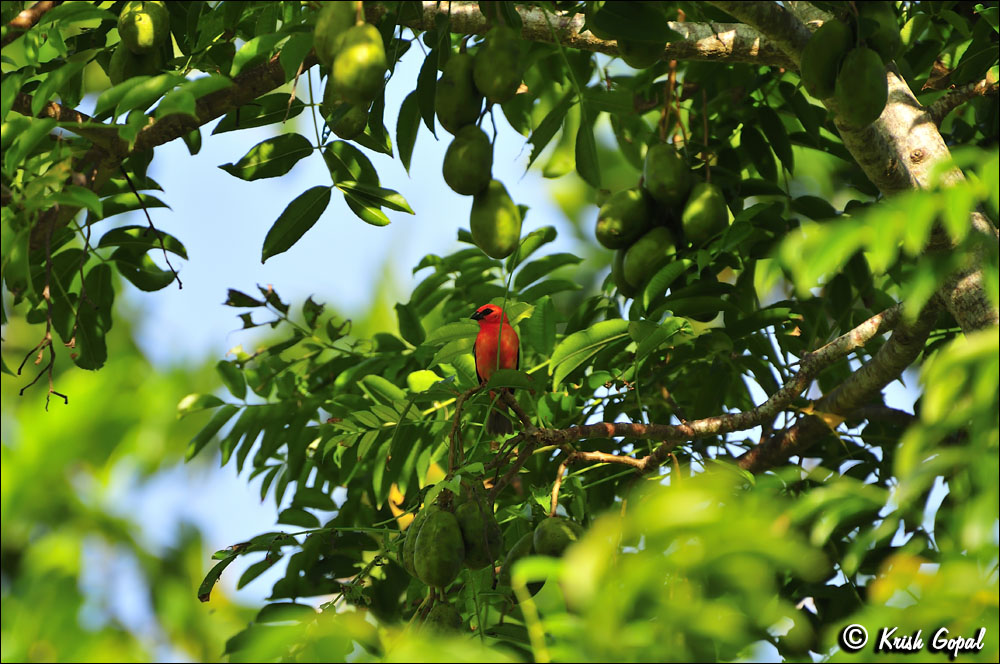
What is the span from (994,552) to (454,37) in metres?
2.14

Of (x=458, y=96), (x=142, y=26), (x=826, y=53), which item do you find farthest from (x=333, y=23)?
(x=826, y=53)

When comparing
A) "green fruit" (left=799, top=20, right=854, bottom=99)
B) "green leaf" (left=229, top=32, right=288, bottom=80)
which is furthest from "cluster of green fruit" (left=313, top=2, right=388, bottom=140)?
"green fruit" (left=799, top=20, right=854, bottom=99)

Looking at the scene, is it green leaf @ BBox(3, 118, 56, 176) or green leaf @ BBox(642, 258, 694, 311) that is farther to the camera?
green leaf @ BBox(642, 258, 694, 311)

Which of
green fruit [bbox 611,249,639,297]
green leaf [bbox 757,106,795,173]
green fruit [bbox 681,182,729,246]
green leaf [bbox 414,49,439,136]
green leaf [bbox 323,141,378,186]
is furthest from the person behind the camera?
green leaf [bbox 757,106,795,173]

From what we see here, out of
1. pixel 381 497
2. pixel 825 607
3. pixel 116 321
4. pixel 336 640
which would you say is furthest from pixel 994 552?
pixel 116 321

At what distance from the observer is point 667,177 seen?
95.3 inches

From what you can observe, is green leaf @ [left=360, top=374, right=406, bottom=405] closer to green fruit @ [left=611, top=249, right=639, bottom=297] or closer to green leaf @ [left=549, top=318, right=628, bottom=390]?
green leaf @ [left=549, top=318, right=628, bottom=390]

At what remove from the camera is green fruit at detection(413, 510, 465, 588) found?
4.84 feet

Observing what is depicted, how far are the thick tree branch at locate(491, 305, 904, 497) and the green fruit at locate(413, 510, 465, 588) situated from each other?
0.95 feet

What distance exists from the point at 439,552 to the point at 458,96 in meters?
0.70

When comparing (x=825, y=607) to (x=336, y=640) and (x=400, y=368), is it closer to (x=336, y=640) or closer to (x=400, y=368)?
(x=400, y=368)

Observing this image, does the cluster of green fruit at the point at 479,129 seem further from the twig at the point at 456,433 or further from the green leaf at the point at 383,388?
the green leaf at the point at 383,388

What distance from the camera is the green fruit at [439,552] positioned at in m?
1.48

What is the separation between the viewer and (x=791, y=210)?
8.88ft
